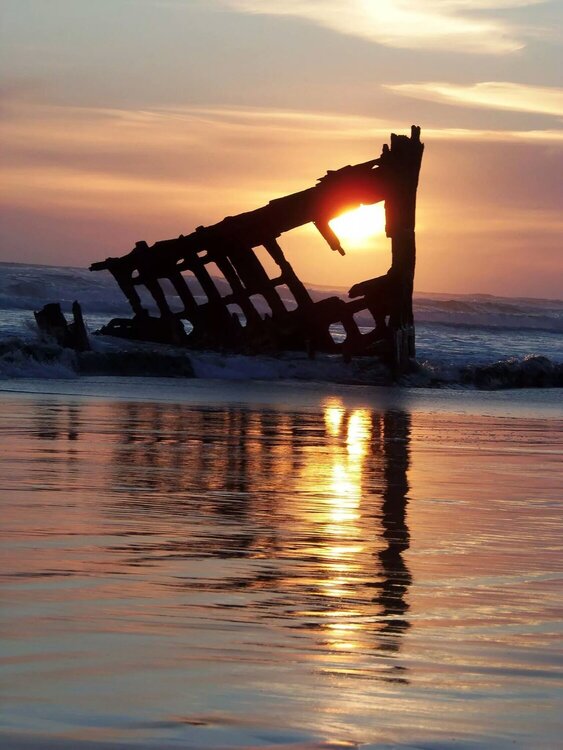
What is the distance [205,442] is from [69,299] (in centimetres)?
4972

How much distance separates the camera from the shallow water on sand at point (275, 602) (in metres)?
2.44

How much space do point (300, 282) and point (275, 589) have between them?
55.2ft

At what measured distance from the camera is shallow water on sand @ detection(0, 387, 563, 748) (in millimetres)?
2441

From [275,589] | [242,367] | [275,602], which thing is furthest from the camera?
[242,367]

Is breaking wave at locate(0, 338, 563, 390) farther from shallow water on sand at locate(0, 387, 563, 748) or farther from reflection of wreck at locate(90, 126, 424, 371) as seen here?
shallow water on sand at locate(0, 387, 563, 748)

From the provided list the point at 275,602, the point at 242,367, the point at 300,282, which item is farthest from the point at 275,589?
the point at 300,282

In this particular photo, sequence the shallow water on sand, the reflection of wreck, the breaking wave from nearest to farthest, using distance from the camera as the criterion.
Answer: the shallow water on sand, the breaking wave, the reflection of wreck

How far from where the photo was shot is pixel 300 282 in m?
20.5

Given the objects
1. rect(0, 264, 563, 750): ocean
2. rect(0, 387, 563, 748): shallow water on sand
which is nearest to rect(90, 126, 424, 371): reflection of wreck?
rect(0, 264, 563, 750): ocean

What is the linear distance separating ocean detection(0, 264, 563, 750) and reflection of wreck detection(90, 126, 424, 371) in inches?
394

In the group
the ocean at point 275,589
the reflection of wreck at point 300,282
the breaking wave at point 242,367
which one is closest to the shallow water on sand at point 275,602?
the ocean at point 275,589

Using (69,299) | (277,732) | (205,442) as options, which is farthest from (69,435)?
(69,299)

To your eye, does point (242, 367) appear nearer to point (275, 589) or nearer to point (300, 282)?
point (300, 282)

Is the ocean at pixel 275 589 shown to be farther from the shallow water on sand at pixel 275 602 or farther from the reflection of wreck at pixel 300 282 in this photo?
the reflection of wreck at pixel 300 282
